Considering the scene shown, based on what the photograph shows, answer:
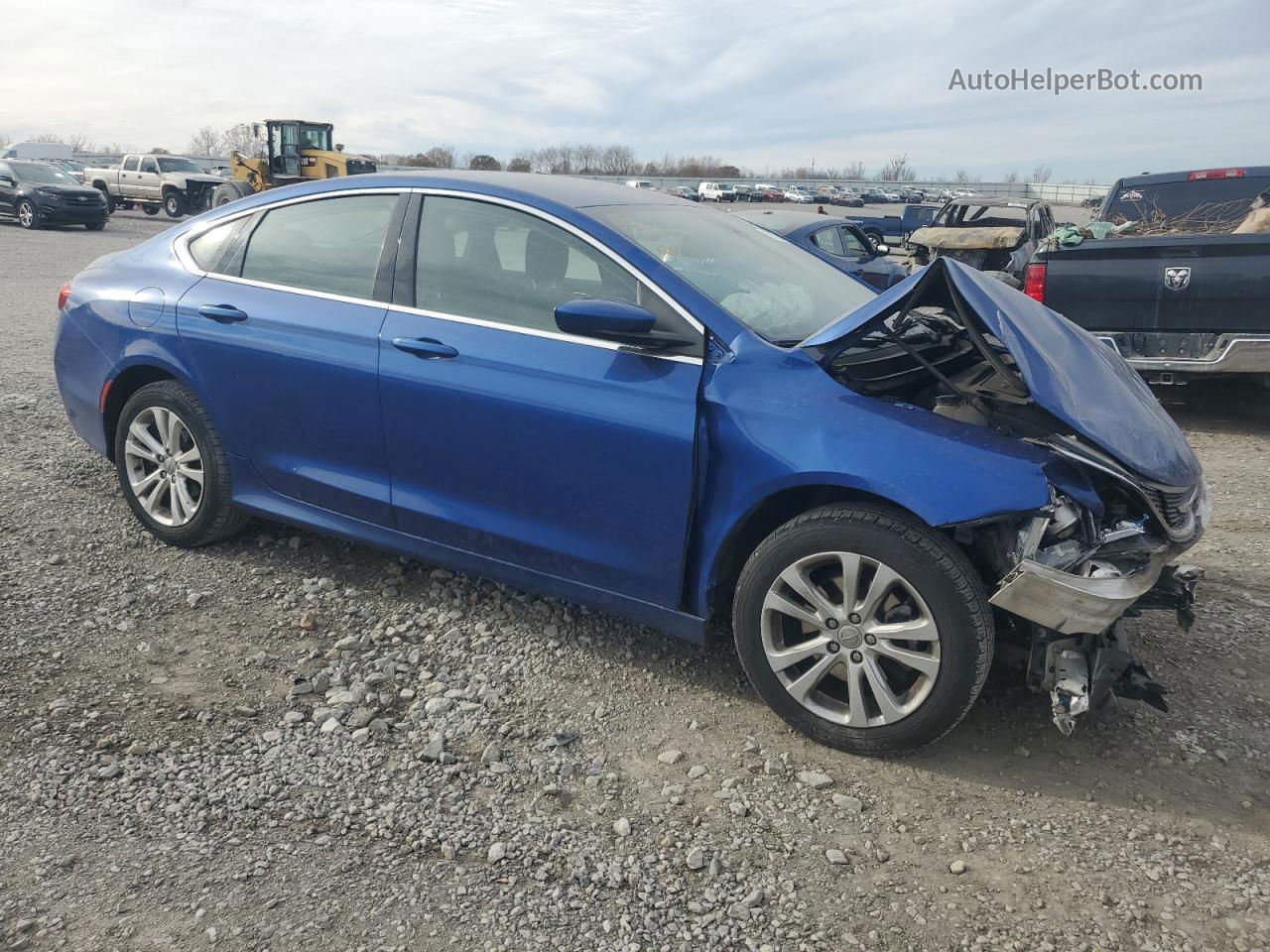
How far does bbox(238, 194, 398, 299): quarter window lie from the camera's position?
12.5ft

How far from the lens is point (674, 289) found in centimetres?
320

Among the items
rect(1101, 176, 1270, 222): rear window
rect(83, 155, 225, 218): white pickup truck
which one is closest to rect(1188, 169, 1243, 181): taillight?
rect(1101, 176, 1270, 222): rear window

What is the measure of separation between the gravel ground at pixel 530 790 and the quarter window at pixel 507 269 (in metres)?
1.23

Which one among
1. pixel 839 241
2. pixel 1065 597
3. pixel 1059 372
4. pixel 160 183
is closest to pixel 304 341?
pixel 1059 372

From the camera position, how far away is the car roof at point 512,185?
3.61m

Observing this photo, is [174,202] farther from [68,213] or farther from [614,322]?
[614,322]

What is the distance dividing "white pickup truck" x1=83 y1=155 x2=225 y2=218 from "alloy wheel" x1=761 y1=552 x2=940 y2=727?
31.2 meters

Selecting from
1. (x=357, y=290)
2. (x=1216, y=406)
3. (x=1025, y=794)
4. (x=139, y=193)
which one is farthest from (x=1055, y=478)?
(x=139, y=193)

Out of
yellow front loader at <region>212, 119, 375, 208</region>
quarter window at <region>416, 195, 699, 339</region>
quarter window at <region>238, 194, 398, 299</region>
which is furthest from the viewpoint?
yellow front loader at <region>212, 119, 375, 208</region>

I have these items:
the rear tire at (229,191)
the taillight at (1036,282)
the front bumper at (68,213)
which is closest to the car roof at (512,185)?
the taillight at (1036,282)

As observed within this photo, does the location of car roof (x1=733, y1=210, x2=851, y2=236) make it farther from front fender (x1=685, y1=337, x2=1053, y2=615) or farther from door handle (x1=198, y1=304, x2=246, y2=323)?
front fender (x1=685, y1=337, x2=1053, y2=615)

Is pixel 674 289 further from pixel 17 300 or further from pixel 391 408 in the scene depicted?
pixel 17 300

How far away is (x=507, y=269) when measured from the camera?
11.5 ft

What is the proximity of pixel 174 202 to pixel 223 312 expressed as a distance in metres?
30.3
